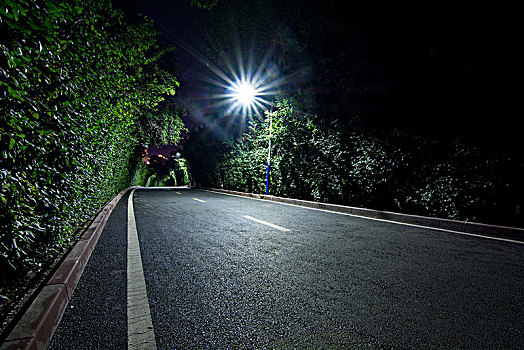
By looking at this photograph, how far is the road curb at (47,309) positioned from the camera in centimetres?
164

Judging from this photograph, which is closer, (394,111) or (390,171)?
(390,171)

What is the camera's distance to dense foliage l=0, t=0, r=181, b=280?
6.50 feet

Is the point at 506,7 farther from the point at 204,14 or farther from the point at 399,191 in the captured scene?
the point at 204,14

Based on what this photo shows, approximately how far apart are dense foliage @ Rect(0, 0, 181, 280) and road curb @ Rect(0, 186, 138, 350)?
37 cm

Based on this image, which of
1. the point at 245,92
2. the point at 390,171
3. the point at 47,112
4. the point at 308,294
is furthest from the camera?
the point at 245,92

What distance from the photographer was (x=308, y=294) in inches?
103

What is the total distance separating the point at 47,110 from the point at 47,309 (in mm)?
1761

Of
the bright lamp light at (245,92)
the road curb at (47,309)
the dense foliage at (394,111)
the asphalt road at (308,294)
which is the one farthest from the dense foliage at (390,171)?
the road curb at (47,309)

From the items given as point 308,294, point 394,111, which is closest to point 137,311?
point 308,294

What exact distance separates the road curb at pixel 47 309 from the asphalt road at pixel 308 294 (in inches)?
3.7

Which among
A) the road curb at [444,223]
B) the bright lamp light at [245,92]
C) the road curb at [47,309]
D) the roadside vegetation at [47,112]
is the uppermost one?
the bright lamp light at [245,92]

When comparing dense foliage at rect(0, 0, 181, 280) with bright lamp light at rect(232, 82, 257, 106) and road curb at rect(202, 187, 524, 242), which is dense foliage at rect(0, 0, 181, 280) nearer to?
road curb at rect(202, 187, 524, 242)

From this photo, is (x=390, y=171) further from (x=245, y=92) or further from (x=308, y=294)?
(x=245, y=92)

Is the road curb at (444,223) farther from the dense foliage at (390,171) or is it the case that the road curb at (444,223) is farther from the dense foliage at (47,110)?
the dense foliage at (47,110)
